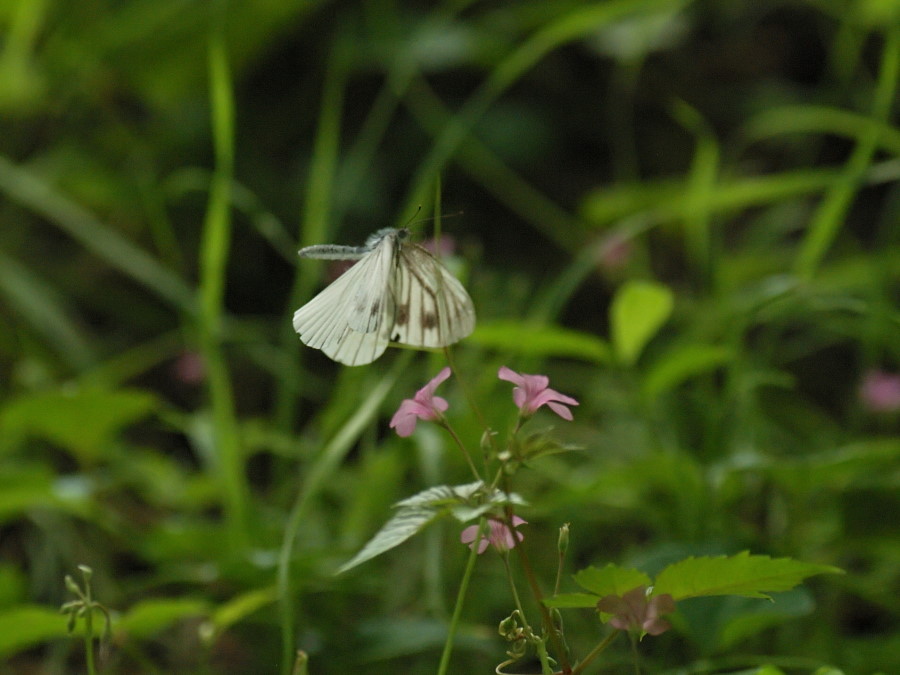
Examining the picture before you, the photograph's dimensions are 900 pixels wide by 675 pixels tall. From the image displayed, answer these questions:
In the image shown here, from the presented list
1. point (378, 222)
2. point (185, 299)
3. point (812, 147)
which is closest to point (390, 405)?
point (185, 299)

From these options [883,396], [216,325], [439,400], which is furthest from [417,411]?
[883,396]

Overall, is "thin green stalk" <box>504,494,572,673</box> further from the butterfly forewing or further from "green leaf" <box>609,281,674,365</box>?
"green leaf" <box>609,281,674,365</box>

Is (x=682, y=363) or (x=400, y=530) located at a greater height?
(x=682, y=363)

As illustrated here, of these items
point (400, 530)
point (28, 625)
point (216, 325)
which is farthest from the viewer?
point (216, 325)

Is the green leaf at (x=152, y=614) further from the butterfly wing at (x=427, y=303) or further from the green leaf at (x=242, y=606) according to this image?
the butterfly wing at (x=427, y=303)

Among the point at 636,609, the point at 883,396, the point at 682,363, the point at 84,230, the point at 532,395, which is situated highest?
the point at 84,230

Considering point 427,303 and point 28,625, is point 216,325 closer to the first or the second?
point 28,625
